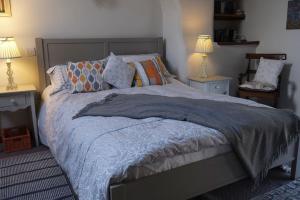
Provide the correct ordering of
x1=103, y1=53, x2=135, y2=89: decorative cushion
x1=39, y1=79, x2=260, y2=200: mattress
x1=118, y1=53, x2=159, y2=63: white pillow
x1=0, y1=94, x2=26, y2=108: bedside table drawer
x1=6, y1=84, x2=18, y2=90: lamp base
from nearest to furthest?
1. x1=39, y1=79, x2=260, y2=200: mattress
2. x1=0, y1=94, x2=26, y2=108: bedside table drawer
3. x1=6, y1=84, x2=18, y2=90: lamp base
4. x1=103, y1=53, x2=135, y2=89: decorative cushion
5. x1=118, y1=53, x2=159, y2=63: white pillow

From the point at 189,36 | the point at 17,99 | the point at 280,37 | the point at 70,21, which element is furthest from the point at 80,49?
the point at 280,37

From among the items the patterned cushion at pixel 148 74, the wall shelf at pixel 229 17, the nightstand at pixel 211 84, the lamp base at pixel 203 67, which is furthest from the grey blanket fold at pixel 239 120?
the wall shelf at pixel 229 17

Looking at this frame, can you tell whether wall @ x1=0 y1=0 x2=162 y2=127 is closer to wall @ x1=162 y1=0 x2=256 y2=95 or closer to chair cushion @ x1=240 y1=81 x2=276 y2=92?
wall @ x1=162 y1=0 x2=256 y2=95

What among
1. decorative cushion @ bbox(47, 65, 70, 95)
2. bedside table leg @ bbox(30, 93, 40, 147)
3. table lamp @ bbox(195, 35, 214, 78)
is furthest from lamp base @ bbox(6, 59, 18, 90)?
table lamp @ bbox(195, 35, 214, 78)

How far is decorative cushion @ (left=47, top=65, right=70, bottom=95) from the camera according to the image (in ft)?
9.41

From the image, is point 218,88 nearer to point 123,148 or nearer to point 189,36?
point 189,36

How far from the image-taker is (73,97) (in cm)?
264

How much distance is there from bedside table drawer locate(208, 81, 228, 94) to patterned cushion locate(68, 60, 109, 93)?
141 centimetres

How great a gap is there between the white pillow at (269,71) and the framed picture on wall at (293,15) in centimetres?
50

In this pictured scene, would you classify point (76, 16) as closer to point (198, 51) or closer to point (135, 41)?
point (135, 41)

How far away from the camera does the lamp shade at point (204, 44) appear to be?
138 inches

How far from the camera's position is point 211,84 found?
138 inches

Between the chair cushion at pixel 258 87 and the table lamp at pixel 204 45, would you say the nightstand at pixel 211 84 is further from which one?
the table lamp at pixel 204 45

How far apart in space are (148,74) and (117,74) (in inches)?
15.1
